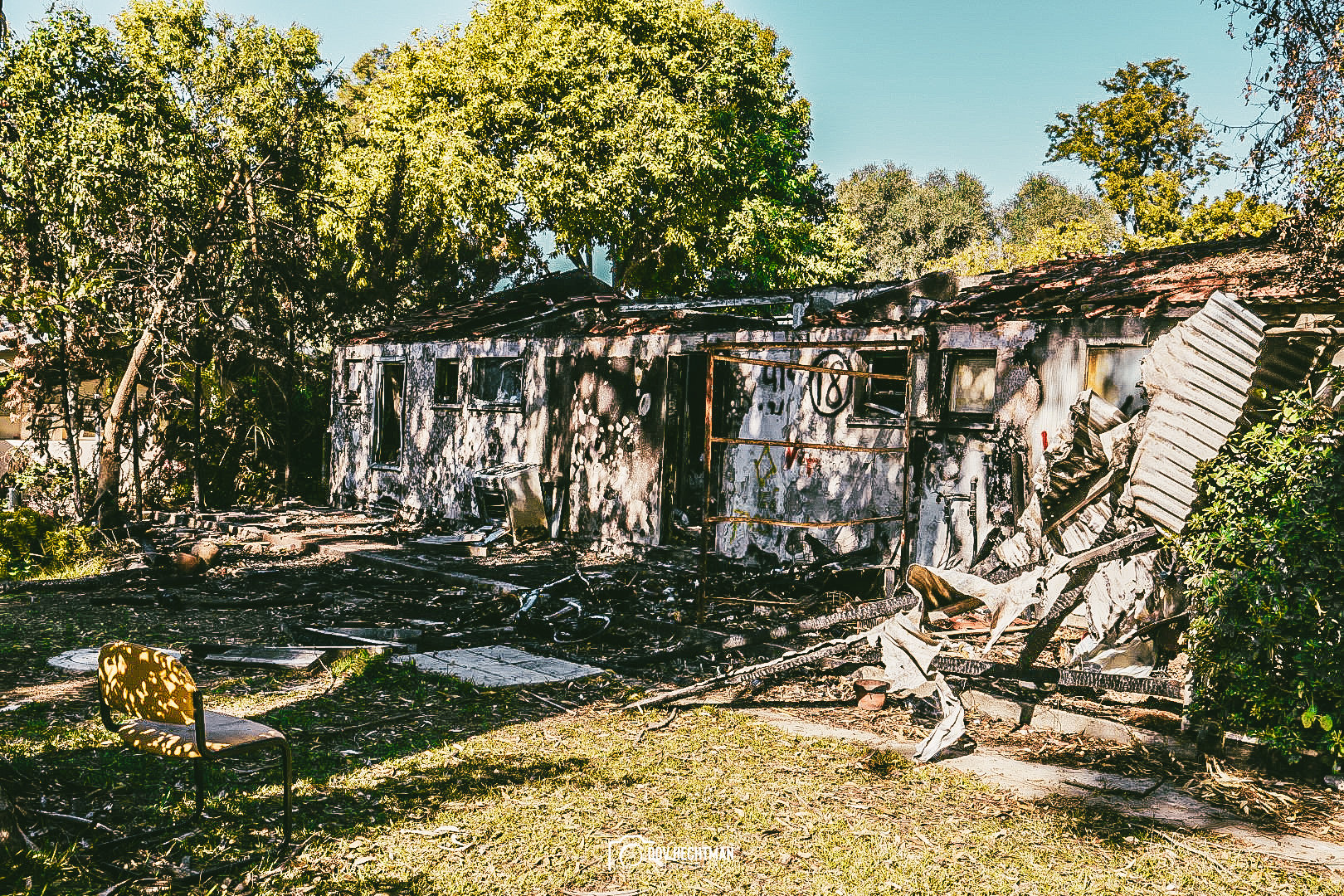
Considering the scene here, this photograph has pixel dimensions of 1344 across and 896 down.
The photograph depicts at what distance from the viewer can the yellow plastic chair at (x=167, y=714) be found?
4.00 meters

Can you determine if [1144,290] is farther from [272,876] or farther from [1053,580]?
[272,876]

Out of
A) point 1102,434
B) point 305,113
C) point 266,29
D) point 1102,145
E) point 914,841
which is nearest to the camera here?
point 914,841

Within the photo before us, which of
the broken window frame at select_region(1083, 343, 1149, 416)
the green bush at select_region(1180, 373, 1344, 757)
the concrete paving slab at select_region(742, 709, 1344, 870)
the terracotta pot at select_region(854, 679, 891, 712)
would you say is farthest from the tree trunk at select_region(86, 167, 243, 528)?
the green bush at select_region(1180, 373, 1344, 757)

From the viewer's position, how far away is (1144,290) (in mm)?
8797

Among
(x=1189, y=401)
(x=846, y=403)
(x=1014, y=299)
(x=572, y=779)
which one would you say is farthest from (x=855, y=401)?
(x=572, y=779)

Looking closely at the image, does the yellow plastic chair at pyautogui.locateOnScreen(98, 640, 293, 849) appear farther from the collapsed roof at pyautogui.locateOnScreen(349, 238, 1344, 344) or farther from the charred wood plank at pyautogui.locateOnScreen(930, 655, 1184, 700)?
the collapsed roof at pyautogui.locateOnScreen(349, 238, 1344, 344)

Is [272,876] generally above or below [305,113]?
below

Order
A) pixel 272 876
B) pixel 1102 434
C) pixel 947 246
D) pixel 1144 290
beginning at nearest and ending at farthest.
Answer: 1. pixel 272 876
2. pixel 1102 434
3. pixel 1144 290
4. pixel 947 246

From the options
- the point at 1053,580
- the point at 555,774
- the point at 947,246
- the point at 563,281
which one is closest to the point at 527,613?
the point at 555,774

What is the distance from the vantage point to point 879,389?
10773mm

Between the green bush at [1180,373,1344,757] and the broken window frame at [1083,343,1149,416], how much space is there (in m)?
3.01

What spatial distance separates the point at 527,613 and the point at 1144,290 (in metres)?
6.71

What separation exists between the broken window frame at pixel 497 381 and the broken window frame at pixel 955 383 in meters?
7.31

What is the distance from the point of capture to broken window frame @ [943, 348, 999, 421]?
952cm
